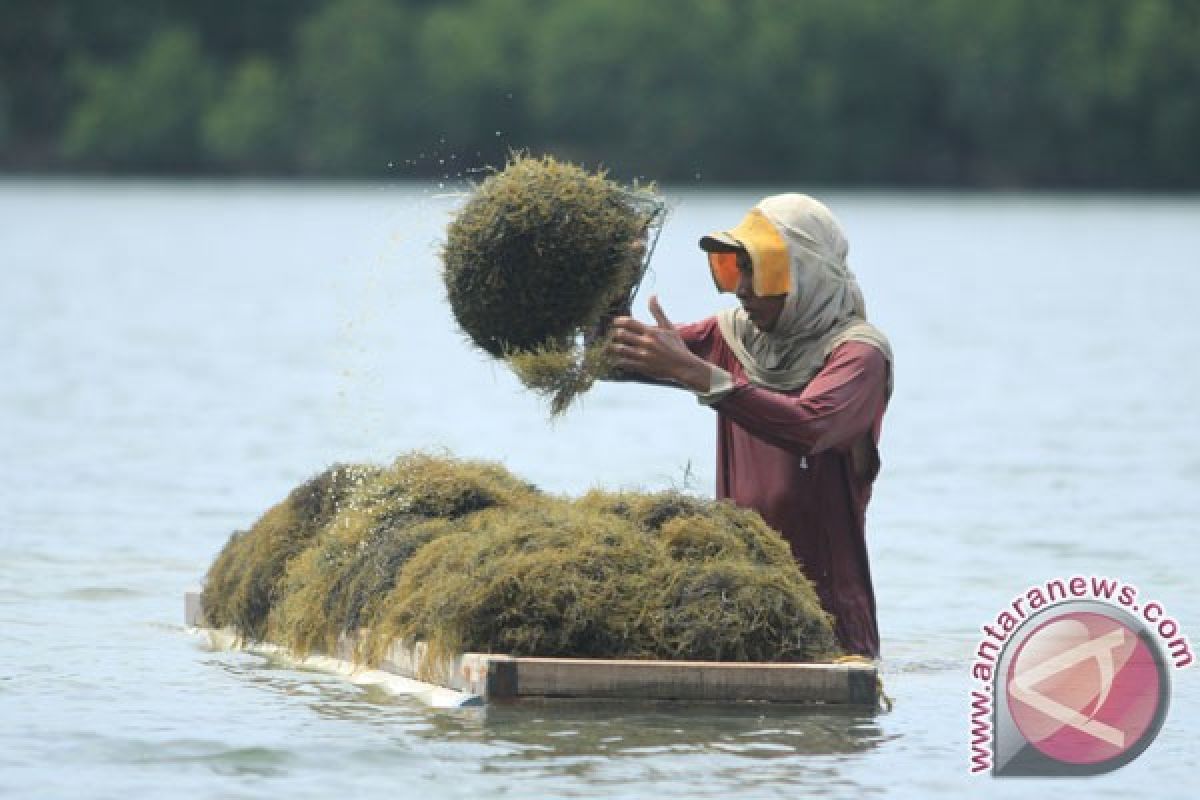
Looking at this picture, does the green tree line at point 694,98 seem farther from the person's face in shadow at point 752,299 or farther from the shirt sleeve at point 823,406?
the shirt sleeve at point 823,406

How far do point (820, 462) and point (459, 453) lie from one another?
37.0 ft

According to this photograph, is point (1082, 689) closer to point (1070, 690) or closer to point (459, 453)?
point (1070, 690)

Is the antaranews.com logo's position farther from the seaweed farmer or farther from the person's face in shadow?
the person's face in shadow

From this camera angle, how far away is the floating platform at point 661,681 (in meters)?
8.97

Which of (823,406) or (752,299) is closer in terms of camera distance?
(823,406)

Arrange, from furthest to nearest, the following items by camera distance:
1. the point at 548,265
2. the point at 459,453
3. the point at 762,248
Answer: the point at 459,453 < the point at 548,265 < the point at 762,248

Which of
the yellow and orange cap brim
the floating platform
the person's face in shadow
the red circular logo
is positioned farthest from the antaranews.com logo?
the yellow and orange cap brim

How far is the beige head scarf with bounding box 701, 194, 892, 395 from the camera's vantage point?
928cm

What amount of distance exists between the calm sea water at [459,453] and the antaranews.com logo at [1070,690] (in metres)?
0.11

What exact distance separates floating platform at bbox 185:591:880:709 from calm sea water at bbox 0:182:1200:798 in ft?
0.23

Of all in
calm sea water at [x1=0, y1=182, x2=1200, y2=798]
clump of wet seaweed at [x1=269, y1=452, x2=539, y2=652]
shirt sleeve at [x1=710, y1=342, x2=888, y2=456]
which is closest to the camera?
calm sea water at [x1=0, y1=182, x2=1200, y2=798]

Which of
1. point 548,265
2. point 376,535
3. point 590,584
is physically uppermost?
A: point 548,265

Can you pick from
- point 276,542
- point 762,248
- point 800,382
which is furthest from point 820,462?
point 276,542

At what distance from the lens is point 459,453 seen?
807 inches
